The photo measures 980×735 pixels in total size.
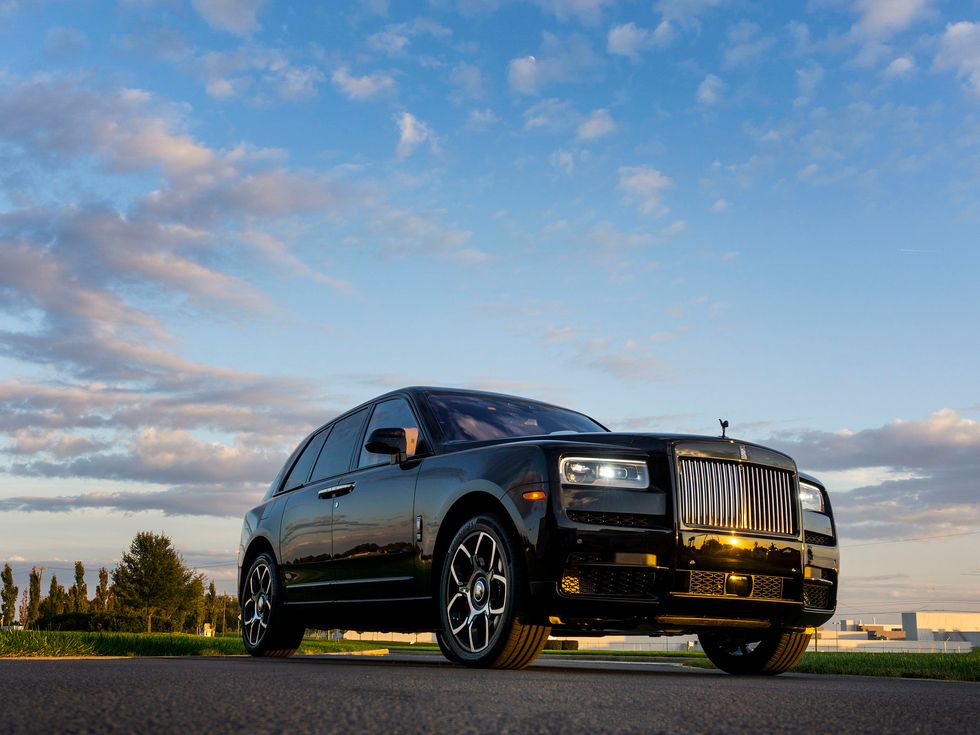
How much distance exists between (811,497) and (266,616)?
4.76 metres

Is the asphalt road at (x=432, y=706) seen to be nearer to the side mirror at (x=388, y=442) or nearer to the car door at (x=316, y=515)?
the side mirror at (x=388, y=442)

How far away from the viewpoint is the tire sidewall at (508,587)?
6.21 meters

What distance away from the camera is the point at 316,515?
8.71 meters

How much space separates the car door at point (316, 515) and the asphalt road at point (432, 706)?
343cm

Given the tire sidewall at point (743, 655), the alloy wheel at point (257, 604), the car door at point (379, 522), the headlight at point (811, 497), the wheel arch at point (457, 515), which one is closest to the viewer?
the wheel arch at point (457, 515)

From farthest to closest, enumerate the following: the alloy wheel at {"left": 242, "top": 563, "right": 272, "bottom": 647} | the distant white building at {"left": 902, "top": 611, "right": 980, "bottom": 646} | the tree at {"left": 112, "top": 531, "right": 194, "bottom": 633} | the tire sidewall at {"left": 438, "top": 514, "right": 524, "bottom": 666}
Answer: the distant white building at {"left": 902, "top": 611, "right": 980, "bottom": 646} < the tree at {"left": 112, "top": 531, "right": 194, "bottom": 633} < the alloy wheel at {"left": 242, "top": 563, "right": 272, "bottom": 647} < the tire sidewall at {"left": 438, "top": 514, "right": 524, "bottom": 666}

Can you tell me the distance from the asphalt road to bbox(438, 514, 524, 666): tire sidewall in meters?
1.16

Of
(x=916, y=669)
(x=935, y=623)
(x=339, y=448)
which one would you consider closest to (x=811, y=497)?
(x=339, y=448)

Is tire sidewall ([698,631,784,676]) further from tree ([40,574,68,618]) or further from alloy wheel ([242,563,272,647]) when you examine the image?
tree ([40,574,68,618])

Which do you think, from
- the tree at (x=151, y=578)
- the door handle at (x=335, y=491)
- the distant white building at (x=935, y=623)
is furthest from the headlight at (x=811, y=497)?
the distant white building at (x=935, y=623)

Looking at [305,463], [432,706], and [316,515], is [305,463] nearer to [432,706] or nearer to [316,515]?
[316,515]

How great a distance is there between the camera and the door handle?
8297 mm

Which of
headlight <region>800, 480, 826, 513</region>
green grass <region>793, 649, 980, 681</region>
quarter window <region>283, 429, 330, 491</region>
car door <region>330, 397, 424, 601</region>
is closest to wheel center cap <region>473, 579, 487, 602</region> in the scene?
car door <region>330, 397, 424, 601</region>

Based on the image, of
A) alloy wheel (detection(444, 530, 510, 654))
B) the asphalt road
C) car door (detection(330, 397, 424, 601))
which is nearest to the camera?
the asphalt road
